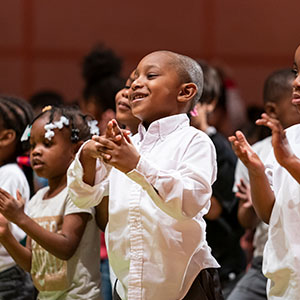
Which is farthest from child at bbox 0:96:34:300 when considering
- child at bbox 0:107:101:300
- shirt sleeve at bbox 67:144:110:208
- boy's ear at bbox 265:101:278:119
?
boy's ear at bbox 265:101:278:119

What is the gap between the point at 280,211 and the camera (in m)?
2.37

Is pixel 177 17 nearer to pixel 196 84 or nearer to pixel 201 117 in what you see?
pixel 201 117

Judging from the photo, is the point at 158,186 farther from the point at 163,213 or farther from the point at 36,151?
the point at 36,151

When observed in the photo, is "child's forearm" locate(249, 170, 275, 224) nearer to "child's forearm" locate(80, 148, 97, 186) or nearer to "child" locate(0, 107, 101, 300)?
"child's forearm" locate(80, 148, 97, 186)

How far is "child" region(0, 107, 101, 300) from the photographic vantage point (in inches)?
108

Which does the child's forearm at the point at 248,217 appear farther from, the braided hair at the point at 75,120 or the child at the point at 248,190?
the braided hair at the point at 75,120

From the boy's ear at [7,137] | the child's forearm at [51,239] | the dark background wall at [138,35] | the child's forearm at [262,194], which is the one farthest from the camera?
the dark background wall at [138,35]

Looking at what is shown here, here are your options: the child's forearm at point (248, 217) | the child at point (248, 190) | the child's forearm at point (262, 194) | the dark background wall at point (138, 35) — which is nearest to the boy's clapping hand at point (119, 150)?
the child's forearm at point (262, 194)

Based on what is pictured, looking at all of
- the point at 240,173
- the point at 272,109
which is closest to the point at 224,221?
the point at 240,173

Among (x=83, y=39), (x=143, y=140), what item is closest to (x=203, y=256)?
(x=143, y=140)

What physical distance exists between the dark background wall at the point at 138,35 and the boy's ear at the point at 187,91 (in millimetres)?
4044

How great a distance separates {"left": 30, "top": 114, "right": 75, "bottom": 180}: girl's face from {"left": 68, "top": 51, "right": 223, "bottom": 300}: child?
1.25ft

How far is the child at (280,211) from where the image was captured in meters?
2.31

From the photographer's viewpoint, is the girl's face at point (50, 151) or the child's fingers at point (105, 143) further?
the girl's face at point (50, 151)
